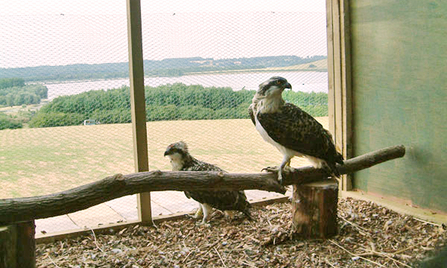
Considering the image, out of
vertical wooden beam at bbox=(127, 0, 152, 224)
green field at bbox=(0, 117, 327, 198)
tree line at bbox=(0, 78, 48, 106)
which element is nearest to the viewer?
tree line at bbox=(0, 78, 48, 106)

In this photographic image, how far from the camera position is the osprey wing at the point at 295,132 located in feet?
11.4

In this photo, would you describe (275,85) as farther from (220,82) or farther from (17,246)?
(17,246)

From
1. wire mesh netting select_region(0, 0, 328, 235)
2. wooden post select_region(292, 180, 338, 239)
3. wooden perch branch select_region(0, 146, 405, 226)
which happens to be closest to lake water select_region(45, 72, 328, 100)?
wire mesh netting select_region(0, 0, 328, 235)

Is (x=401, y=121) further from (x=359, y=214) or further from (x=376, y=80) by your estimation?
(x=359, y=214)

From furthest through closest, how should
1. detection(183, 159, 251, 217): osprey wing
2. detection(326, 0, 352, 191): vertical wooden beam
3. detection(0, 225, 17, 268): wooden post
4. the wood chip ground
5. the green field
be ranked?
detection(326, 0, 352, 191): vertical wooden beam
detection(183, 159, 251, 217): osprey wing
the green field
the wood chip ground
detection(0, 225, 17, 268): wooden post

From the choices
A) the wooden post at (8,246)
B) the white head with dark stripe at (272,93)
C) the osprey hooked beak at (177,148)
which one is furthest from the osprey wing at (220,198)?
the wooden post at (8,246)

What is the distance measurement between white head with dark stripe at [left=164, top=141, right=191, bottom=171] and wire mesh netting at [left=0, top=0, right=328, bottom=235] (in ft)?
0.62

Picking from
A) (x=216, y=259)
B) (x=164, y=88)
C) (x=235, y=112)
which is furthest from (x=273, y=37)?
(x=216, y=259)

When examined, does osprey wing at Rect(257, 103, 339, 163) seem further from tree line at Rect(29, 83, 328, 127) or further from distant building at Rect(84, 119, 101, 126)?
distant building at Rect(84, 119, 101, 126)

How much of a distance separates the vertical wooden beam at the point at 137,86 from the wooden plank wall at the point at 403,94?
2.28 m

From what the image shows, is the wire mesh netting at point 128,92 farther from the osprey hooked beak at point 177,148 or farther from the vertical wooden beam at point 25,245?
the vertical wooden beam at point 25,245

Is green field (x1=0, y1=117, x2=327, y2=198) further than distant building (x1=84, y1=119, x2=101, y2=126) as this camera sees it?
No

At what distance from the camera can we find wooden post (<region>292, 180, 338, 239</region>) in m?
3.62

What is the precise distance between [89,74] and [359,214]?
2819 mm
